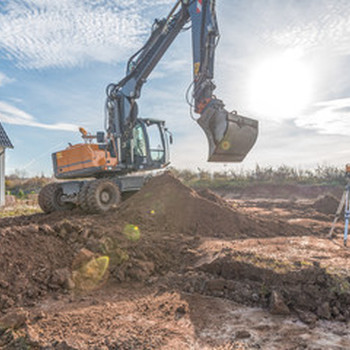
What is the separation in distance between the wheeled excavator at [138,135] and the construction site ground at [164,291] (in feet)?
9.18

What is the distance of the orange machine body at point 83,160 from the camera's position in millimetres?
9391

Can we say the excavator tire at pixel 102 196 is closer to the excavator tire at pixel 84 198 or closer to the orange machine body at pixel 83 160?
the excavator tire at pixel 84 198

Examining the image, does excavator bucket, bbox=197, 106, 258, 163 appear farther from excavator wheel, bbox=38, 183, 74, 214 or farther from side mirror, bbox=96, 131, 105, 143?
excavator wheel, bbox=38, 183, 74, 214

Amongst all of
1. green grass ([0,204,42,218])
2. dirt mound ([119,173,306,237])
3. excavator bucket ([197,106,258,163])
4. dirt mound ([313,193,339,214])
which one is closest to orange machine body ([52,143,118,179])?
dirt mound ([119,173,306,237])

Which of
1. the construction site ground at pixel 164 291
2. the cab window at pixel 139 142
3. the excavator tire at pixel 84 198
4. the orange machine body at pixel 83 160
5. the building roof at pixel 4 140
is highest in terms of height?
the building roof at pixel 4 140

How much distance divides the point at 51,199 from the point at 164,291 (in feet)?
23.7

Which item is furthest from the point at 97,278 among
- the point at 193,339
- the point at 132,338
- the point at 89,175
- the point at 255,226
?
the point at 89,175

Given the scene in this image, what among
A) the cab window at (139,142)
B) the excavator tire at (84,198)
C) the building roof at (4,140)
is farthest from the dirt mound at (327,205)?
the building roof at (4,140)

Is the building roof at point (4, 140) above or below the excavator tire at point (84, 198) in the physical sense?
above

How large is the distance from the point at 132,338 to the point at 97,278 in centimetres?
162

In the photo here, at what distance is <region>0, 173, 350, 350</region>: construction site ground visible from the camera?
2.85 meters

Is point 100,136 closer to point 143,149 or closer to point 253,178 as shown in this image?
point 143,149

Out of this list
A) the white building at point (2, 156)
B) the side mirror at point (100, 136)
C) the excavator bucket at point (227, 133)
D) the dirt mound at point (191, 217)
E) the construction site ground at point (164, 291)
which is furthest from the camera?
the white building at point (2, 156)

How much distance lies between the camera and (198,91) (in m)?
8.35
